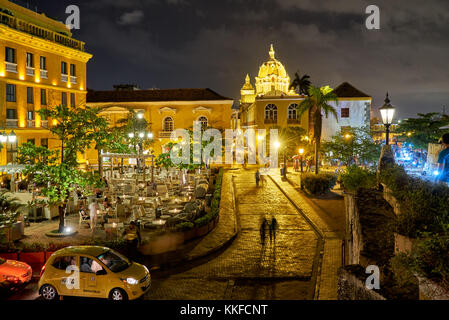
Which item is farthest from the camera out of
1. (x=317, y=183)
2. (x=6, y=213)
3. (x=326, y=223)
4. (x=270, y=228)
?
(x=317, y=183)

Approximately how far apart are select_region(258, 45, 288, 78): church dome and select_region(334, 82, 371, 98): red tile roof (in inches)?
2145

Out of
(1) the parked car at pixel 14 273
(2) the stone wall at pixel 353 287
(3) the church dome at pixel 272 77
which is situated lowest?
(1) the parked car at pixel 14 273

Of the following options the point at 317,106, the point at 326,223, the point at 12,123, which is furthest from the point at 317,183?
the point at 12,123

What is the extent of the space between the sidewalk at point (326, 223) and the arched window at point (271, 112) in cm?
1729

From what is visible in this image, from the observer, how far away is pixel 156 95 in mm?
42781

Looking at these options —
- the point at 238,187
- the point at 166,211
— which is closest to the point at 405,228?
the point at 166,211

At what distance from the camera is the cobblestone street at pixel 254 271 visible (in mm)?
8898

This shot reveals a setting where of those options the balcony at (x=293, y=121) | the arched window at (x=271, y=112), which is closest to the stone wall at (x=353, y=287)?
the balcony at (x=293, y=121)

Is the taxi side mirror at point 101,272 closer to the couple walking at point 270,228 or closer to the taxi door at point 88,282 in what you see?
the taxi door at point 88,282

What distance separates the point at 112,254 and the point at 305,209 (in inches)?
459

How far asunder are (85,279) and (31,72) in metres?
25.8

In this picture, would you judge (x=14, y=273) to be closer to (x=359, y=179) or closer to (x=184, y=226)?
(x=184, y=226)
